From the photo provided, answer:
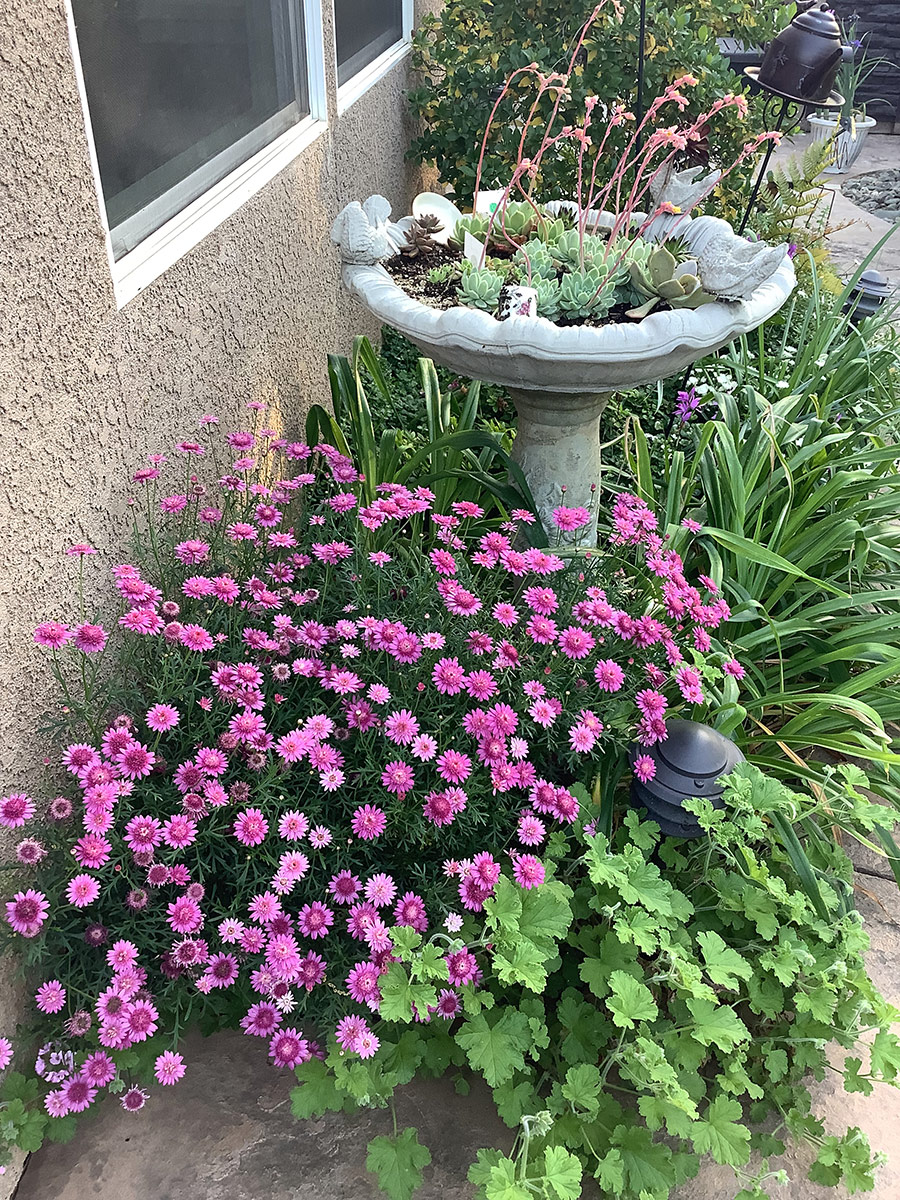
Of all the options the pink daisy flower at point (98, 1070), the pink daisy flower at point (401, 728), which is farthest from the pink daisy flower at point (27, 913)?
the pink daisy flower at point (401, 728)

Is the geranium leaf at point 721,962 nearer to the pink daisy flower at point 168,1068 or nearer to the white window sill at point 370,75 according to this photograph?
the pink daisy flower at point 168,1068

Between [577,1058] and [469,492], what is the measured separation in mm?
1575

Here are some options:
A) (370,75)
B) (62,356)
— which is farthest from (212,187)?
(370,75)

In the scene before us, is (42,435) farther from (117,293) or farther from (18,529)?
(117,293)

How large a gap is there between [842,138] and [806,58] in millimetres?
6779

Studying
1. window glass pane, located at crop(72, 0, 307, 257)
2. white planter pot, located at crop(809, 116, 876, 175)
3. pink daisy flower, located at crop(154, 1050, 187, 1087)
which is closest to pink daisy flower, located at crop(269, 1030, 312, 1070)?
pink daisy flower, located at crop(154, 1050, 187, 1087)

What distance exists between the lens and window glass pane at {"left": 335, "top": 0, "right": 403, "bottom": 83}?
3.36 metres

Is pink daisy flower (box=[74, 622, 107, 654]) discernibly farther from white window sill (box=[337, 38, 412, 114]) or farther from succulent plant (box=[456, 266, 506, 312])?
white window sill (box=[337, 38, 412, 114])

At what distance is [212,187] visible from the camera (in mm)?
2283

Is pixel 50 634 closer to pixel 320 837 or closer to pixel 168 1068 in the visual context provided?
pixel 320 837

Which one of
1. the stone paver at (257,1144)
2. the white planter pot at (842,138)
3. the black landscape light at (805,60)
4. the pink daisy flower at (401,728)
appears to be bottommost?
the white planter pot at (842,138)

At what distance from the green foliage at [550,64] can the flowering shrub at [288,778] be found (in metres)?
2.86

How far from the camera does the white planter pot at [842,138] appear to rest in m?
8.59

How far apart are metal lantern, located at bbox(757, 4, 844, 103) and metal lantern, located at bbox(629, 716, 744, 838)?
2498mm
